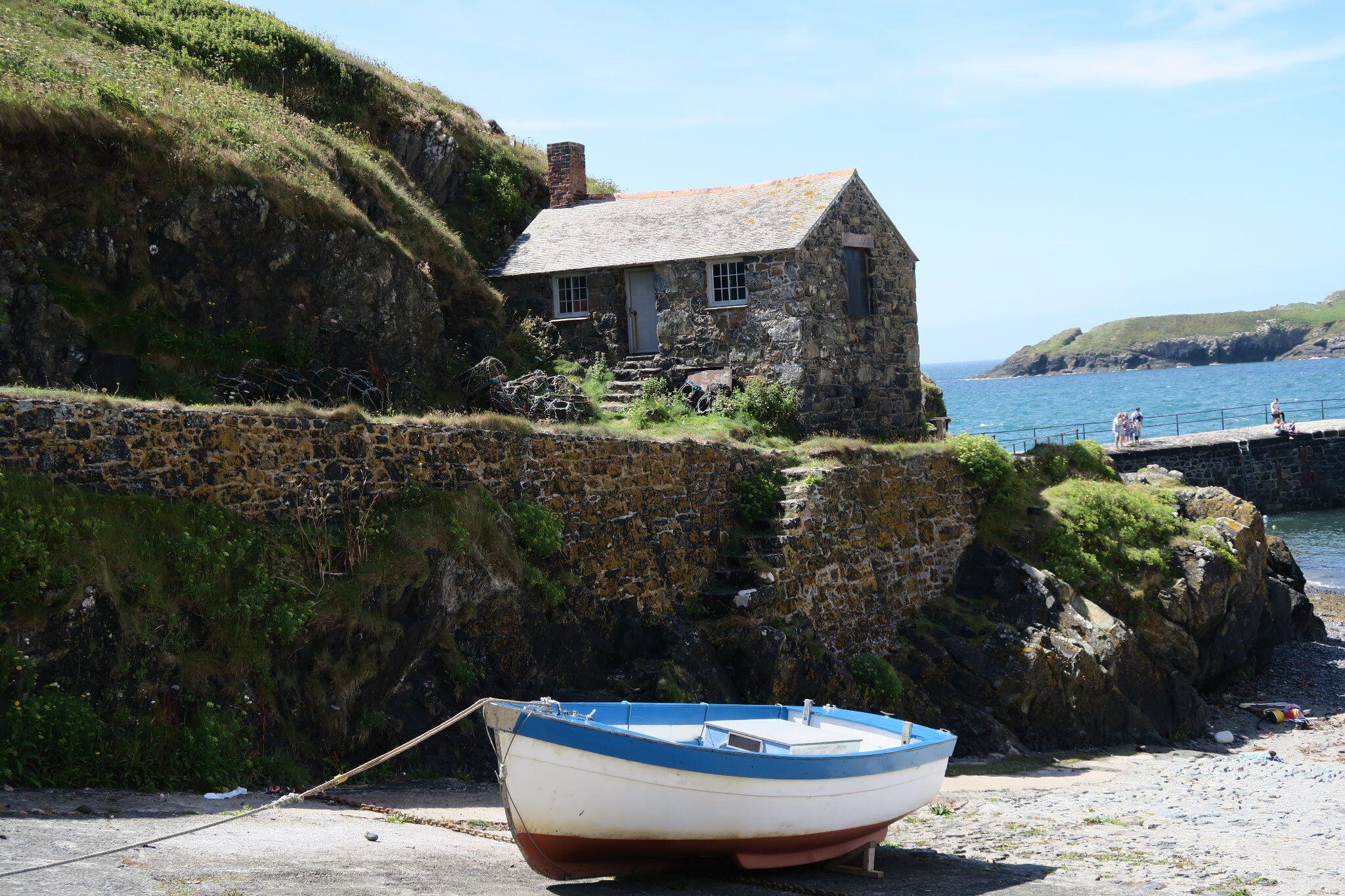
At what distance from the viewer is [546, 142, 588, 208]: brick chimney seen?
30.5 m

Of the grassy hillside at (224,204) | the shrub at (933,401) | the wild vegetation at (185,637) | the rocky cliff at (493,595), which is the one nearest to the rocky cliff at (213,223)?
the grassy hillside at (224,204)

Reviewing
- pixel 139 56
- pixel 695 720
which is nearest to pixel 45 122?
pixel 139 56

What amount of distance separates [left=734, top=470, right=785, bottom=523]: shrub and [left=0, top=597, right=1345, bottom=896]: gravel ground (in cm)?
504

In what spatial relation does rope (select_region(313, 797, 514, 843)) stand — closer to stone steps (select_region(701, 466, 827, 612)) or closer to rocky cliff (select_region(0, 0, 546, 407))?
stone steps (select_region(701, 466, 827, 612))

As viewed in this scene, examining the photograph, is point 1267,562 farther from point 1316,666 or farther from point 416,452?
point 416,452

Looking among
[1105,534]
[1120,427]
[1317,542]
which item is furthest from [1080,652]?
[1120,427]

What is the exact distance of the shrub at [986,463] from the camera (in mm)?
24250

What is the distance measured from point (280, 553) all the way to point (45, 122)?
923cm

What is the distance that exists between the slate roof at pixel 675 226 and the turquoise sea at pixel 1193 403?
74.2 feet

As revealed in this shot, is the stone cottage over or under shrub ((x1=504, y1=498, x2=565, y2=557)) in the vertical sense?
over

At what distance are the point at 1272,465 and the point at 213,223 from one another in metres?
45.4

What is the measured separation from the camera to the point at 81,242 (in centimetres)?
1844

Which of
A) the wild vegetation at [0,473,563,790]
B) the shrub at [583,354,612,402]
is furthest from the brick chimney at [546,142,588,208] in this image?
the wild vegetation at [0,473,563,790]

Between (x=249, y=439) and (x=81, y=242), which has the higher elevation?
(x=81, y=242)
